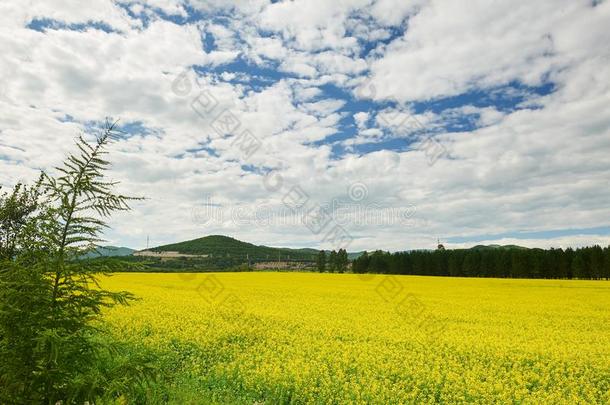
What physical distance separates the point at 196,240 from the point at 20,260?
145846mm

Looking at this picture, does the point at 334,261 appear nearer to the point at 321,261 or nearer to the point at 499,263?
the point at 321,261

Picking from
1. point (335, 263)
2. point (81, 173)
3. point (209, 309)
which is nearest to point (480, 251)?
point (335, 263)

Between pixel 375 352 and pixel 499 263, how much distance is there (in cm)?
8229

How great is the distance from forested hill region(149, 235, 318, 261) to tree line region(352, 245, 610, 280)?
23829 mm

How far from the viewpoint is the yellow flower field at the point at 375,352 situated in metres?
9.41

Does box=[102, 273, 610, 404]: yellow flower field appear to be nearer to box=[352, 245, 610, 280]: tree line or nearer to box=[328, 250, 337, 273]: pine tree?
box=[352, 245, 610, 280]: tree line

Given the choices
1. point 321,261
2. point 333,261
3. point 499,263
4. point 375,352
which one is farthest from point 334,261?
point 375,352

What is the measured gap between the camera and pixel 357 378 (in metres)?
Result: 9.95

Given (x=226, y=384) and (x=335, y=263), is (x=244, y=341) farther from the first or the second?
(x=335, y=263)

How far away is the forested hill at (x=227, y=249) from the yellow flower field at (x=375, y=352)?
93230 millimetres

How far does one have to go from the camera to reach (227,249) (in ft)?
420

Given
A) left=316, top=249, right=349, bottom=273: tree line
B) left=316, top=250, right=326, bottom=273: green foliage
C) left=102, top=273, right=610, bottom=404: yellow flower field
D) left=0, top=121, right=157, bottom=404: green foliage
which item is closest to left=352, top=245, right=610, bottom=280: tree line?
left=316, top=249, right=349, bottom=273: tree line

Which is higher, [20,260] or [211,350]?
[20,260]

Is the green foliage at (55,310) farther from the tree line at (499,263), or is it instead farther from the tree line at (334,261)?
the tree line at (334,261)
